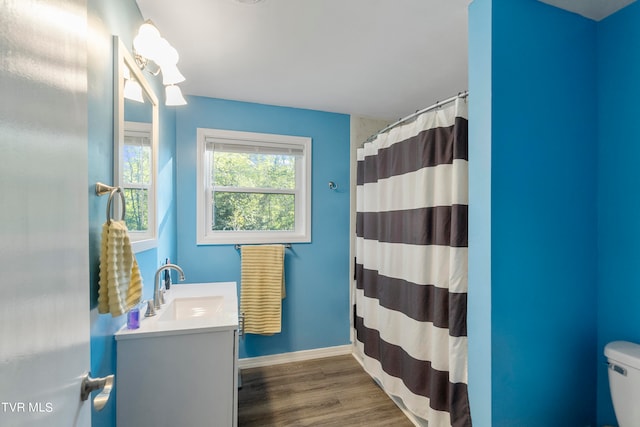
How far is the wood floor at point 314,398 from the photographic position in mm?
1799

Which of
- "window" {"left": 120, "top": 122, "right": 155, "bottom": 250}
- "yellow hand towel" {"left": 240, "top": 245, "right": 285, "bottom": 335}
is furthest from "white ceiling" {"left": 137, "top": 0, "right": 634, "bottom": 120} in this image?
"yellow hand towel" {"left": 240, "top": 245, "right": 285, "bottom": 335}

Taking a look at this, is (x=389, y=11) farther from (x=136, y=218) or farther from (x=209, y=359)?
(x=209, y=359)

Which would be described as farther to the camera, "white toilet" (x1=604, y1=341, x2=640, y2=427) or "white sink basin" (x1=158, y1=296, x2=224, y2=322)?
"white sink basin" (x1=158, y1=296, x2=224, y2=322)

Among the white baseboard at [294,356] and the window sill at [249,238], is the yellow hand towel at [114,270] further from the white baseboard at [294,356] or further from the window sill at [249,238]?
the white baseboard at [294,356]

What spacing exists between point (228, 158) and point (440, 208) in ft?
6.10

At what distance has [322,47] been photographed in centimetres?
168

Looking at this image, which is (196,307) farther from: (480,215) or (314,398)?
(480,215)

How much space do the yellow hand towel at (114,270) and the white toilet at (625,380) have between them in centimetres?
200

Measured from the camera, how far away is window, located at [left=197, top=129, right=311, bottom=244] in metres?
2.43

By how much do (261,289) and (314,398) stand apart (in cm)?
93

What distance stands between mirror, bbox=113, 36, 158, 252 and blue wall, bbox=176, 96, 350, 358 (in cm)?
70

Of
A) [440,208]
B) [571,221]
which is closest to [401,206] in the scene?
[440,208]

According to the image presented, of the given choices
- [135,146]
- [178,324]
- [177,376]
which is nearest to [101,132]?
[135,146]

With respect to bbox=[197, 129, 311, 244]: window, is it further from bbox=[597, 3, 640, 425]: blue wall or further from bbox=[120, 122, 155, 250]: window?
bbox=[597, 3, 640, 425]: blue wall
